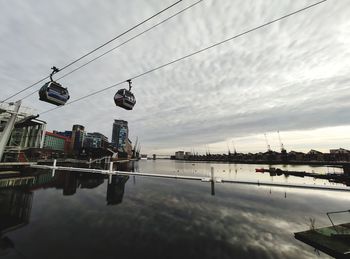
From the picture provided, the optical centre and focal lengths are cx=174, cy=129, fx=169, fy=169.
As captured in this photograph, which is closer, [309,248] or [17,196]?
[309,248]

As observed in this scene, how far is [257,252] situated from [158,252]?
3.84 metres

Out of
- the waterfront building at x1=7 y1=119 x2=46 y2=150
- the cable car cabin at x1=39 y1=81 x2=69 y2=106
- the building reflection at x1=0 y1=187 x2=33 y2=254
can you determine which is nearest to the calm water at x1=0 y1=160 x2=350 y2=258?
the building reflection at x1=0 y1=187 x2=33 y2=254

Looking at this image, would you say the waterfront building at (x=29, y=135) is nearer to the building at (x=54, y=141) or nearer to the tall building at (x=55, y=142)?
the tall building at (x=55, y=142)

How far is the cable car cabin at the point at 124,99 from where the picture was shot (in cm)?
1299

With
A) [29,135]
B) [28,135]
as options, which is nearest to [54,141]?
[28,135]

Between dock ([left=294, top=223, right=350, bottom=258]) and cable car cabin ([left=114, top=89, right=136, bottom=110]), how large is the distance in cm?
1303

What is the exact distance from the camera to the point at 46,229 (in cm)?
699

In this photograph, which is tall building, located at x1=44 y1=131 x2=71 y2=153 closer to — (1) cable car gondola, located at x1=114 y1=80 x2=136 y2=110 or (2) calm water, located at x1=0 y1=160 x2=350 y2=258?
(1) cable car gondola, located at x1=114 y1=80 x2=136 y2=110

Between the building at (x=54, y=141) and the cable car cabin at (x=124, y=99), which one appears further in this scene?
the building at (x=54, y=141)

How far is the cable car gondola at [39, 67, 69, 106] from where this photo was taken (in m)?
12.5

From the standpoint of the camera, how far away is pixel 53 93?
12.7 metres

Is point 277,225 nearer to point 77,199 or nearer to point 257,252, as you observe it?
point 257,252

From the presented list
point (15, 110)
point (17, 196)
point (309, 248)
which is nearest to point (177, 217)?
point (309, 248)

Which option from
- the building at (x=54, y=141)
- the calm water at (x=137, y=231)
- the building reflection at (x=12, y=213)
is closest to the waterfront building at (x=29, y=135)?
the building reflection at (x=12, y=213)
